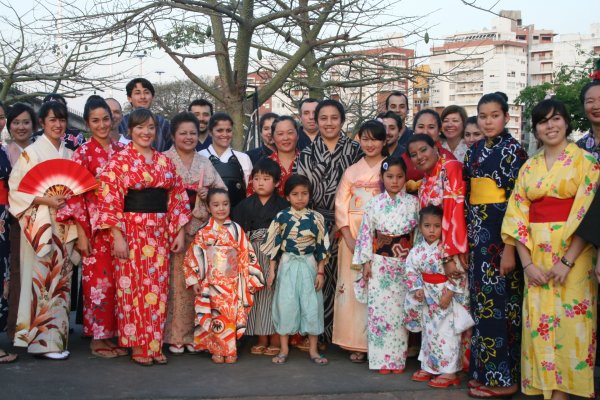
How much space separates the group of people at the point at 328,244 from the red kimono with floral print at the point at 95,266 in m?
0.01

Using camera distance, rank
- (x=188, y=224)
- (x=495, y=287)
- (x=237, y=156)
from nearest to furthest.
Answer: (x=495, y=287) → (x=188, y=224) → (x=237, y=156)

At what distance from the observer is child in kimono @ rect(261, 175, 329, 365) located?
5098 millimetres

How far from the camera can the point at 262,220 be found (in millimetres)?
5320

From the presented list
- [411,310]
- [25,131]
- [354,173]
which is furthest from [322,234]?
[25,131]

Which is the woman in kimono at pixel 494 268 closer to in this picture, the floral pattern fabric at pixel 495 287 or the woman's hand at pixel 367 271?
the floral pattern fabric at pixel 495 287

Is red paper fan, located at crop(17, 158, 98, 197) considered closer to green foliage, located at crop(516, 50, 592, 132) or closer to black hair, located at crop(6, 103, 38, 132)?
black hair, located at crop(6, 103, 38, 132)

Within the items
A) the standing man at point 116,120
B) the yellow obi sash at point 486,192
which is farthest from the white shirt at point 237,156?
the yellow obi sash at point 486,192

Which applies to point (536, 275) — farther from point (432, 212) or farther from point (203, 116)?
point (203, 116)

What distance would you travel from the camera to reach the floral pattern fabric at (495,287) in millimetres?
4262

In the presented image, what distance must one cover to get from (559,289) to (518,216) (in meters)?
0.49

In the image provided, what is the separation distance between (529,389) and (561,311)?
1.77 feet

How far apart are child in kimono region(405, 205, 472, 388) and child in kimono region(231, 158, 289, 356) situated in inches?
47.5

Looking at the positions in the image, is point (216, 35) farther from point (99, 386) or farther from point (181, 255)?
point (99, 386)

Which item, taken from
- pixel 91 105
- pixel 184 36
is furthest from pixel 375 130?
pixel 184 36
